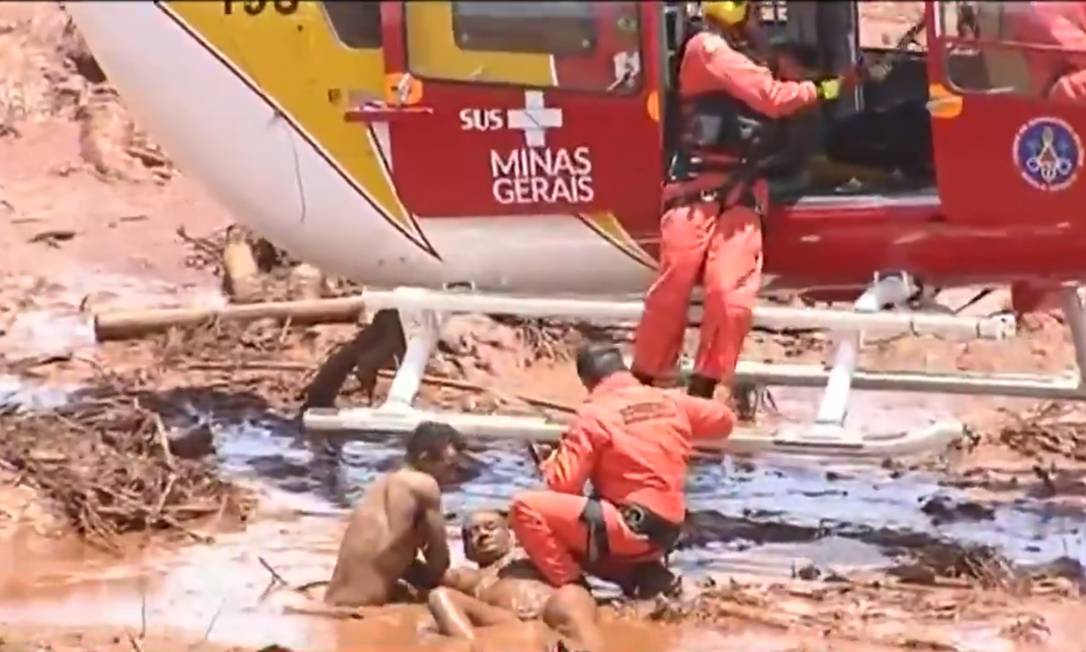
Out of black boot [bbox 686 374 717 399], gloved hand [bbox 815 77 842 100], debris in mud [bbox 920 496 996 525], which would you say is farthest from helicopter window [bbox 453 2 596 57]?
debris in mud [bbox 920 496 996 525]

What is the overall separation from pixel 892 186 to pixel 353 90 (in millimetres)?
2111

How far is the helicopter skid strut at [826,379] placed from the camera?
841cm

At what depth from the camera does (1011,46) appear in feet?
27.9

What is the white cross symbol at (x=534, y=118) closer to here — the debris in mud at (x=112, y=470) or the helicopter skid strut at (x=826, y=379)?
the helicopter skid strut at (x=826, y=379)

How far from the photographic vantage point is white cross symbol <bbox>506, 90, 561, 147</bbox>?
8773mm

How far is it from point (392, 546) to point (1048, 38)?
2.98 metres

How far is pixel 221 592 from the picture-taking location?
818cm

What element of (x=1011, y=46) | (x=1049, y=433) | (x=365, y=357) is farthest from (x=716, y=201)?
(x=1049, y=433)

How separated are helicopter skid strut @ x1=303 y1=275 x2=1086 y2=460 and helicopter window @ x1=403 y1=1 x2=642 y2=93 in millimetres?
829

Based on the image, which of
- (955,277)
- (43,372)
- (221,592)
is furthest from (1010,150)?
(43,372)

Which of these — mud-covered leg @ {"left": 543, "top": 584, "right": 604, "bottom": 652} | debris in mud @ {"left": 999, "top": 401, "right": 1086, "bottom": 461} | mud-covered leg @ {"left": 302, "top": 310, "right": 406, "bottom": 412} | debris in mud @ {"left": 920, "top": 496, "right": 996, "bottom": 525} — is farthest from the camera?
debris in mud @ {"left": 999, "top": 401, "right": 1086, "bottom": 461}

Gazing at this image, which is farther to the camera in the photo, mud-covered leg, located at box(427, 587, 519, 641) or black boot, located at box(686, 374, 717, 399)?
black boot, located at box(686, 374, 717, 399)

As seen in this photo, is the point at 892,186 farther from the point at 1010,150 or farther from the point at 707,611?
the point at 707,611

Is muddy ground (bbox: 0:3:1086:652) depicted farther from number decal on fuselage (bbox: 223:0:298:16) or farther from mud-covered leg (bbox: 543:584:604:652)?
number decal on fuselage (bbox: 223:0:298:16)
